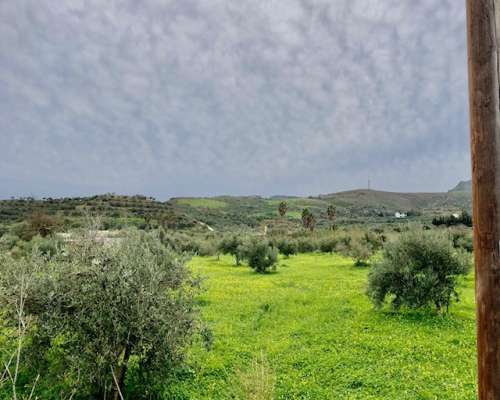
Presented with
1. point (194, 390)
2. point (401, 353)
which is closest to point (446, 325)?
point (401, 353)

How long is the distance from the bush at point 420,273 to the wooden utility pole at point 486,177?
12.7m

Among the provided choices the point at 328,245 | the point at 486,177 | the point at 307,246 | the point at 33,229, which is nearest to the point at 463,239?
the point at 328,245

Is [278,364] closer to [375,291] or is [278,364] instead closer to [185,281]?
[185,281]

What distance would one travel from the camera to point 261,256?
97.4 ft

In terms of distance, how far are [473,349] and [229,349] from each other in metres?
6.90

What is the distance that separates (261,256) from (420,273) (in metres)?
16.4

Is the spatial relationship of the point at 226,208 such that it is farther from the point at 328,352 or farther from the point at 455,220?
the point at 328,352

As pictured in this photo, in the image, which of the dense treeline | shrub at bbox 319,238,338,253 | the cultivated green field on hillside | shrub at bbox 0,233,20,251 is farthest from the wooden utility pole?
the cultivated green field on hillside

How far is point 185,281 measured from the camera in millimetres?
8102

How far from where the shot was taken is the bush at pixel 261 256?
2961 centimetres

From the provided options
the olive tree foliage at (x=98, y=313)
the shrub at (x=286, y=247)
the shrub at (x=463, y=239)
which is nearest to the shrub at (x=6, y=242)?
the olive tree foliage at (x=98, y=313)

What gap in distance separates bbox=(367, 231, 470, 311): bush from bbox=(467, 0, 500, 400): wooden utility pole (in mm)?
12692

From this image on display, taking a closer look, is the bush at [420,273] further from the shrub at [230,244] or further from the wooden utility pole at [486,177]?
the shrub at [230,244]

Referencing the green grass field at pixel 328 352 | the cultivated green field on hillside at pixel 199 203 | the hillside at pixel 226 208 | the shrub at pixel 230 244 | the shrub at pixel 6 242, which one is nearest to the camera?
the green grass field at pixel 328 352
